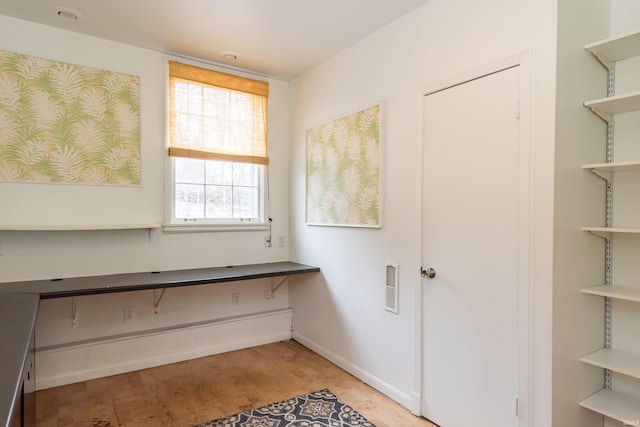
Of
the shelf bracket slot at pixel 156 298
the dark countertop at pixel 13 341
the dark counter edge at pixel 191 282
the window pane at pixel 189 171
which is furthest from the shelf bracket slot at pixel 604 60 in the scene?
the shelf bracket slot at pixel 156 298

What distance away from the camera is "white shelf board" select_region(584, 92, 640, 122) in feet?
5.33

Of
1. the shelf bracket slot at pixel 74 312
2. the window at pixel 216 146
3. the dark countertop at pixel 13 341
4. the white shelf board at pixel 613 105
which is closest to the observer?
the dark countertop at pixel 13 341

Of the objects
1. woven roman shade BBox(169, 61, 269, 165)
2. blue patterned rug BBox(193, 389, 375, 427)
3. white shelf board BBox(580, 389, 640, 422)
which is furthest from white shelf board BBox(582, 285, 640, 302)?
woven roman shade BBox(169, 61, 269, 165)

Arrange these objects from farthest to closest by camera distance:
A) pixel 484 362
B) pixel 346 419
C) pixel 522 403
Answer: pixel 346 419 < pixel 484 362 < pixel 522 403

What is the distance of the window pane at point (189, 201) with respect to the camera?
336 cm

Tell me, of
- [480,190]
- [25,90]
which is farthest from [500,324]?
[25,90]

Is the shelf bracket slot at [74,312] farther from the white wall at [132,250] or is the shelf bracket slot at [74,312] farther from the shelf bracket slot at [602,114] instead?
the shelf bracket slot at [602,114]

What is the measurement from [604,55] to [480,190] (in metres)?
0.86

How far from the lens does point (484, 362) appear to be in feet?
6.70

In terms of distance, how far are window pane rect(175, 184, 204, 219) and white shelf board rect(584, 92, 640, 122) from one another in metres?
2.94

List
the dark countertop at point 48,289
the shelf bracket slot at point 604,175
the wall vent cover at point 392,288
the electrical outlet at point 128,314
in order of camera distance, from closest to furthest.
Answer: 1. the dark countertop at point 48,289
2. the shelf bracket slot at point 604,175
3. the wall vent cover at point 392,288
4. the electrical outlet at point 128,314

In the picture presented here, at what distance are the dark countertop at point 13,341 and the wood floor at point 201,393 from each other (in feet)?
2.69

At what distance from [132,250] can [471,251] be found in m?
2.62

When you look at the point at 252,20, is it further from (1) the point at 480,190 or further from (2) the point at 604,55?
(2) the point at 604,55
